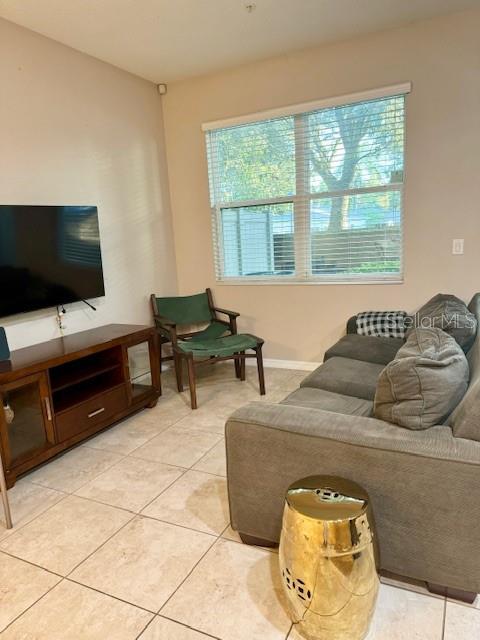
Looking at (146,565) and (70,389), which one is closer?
(146,565)

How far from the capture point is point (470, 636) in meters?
1.35

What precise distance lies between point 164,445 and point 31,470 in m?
0.76

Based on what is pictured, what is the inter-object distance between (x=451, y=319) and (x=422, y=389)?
1.11 m

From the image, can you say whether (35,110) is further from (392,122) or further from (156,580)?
(156,580)

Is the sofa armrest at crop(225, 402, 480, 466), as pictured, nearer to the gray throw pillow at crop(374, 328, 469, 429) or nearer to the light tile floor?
the gray throw pillow at crop(374, 328, 469, 429)

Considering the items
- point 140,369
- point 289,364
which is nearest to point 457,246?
point 289,364

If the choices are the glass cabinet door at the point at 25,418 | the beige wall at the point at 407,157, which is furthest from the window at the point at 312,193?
the glass cabinet door at the point at 25,418

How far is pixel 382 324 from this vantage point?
334cm

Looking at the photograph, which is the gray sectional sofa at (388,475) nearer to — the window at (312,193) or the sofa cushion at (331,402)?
the sofa cushion at (331,402)

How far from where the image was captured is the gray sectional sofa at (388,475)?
1.36 meters

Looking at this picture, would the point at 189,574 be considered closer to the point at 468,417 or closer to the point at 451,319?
the point at 468,417

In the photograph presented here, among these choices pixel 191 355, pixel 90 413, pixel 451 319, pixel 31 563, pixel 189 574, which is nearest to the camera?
pixel 189 574

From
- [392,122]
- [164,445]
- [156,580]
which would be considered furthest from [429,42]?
[156,580]

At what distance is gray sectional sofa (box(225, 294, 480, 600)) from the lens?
4.46 ft
